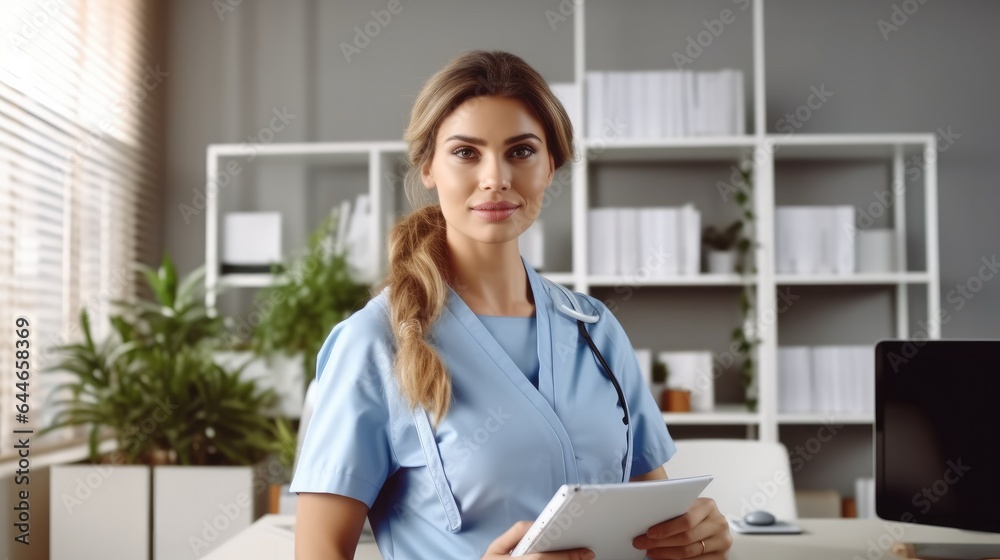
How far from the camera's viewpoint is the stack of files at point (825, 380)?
344 cm

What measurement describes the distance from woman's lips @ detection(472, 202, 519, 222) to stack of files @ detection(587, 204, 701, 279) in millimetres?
2170

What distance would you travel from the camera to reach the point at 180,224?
13.1 feet

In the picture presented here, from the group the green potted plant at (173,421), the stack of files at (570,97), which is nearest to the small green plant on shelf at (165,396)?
the green potted plant at (173,421)

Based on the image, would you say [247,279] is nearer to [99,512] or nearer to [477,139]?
[99,512]

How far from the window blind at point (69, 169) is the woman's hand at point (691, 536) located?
243 cm

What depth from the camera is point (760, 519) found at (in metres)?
1.96

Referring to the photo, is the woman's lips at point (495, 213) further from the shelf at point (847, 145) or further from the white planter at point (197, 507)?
the shelf at point (847, 145)

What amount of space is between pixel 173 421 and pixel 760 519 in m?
2.14

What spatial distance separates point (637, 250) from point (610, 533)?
2.41 meters

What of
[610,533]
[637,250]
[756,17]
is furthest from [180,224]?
[610,533]

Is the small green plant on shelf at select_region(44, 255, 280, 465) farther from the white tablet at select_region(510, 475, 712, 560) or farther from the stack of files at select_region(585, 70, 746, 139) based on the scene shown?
the white tablet at select_region(510, 475, 712, 560)

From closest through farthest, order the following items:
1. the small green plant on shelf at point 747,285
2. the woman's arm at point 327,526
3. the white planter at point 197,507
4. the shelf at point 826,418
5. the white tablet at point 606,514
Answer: the white tablet at point 606,514
the woman's arm at point 327,526
the white planter at point 197,507
the shelf at point 826,418
the small green plant on shelf at point 747,285

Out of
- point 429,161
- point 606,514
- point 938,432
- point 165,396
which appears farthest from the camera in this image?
point 165,396

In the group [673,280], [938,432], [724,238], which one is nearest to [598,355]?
[938,432]
